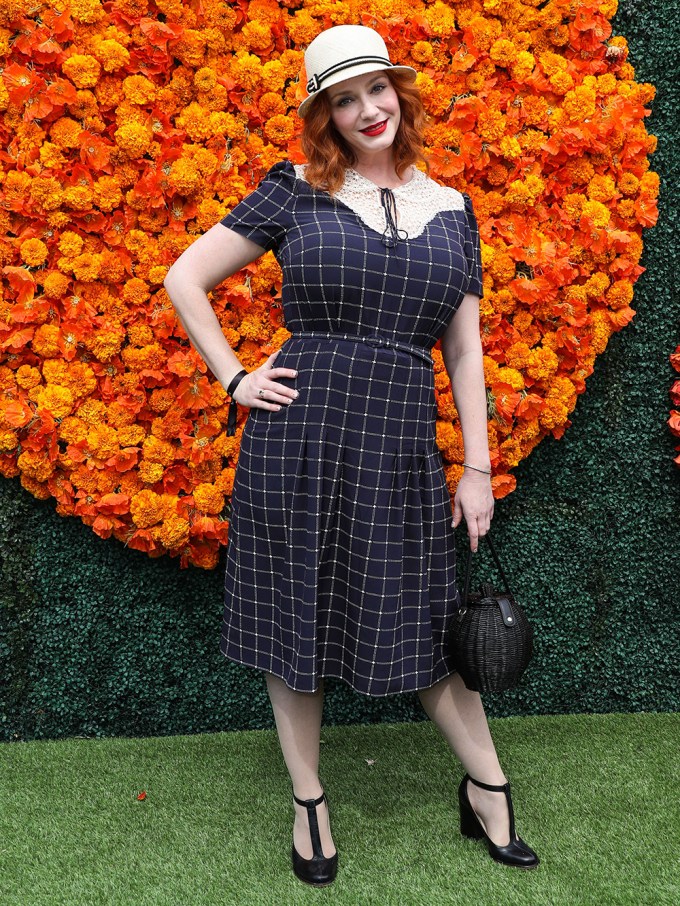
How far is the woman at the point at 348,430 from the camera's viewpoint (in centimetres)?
181

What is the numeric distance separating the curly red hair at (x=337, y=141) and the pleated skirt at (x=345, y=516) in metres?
0.38

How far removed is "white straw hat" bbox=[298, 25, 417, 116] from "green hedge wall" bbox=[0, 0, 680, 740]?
1262 mm

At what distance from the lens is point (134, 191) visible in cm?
243

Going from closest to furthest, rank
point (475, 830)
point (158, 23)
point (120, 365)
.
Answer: point (475, 830) < point (158, 23) < point (120, 365)

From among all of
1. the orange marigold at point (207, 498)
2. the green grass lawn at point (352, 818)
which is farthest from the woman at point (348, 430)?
the orange marigold at point (207, 498)

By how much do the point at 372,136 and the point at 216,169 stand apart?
78cm

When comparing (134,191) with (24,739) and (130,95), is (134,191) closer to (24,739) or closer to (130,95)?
(130,95)

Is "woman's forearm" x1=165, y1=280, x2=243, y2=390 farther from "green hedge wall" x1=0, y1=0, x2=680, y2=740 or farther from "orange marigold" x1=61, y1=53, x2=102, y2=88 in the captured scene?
"green hedge wall" x1=0, y1=0, x2=680, y2=740

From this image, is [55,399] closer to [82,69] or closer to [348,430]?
[82,69]

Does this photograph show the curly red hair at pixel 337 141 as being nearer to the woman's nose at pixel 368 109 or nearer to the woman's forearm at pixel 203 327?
the woman's nose at pixel 368 109

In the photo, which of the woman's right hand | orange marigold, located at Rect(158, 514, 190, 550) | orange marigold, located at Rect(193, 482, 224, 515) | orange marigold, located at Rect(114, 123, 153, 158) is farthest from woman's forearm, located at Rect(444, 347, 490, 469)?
orange marigold, located at Rect(114, 123, 153, 158)

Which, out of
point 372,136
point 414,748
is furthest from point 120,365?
point 414,748

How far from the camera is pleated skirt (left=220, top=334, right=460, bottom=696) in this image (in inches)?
71.8

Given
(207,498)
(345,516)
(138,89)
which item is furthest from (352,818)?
(138,89)
